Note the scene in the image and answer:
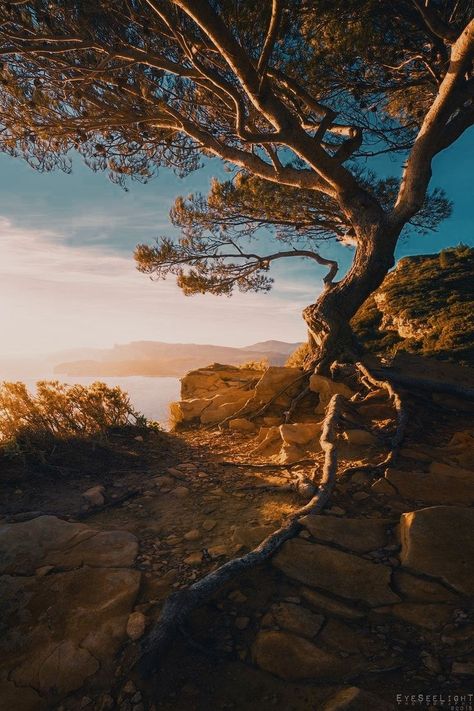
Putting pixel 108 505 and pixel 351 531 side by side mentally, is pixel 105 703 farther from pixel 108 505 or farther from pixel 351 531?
pixel 108 505

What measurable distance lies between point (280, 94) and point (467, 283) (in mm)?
9197

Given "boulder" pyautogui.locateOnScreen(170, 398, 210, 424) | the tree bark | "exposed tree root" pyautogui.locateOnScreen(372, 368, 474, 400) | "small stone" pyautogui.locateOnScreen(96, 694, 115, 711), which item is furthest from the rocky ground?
"boulder" pyautogui.locateOnScreen(170, 398, 210, 424)

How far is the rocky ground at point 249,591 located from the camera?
2133 mm

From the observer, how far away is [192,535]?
3631 mm

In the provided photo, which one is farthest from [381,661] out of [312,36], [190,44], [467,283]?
[467,283]

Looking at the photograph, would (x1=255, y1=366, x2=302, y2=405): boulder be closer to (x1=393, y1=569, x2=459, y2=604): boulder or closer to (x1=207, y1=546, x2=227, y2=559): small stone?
(x1=207, y1=546, x2=227, y2=559): small stone

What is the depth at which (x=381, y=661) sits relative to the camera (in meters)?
2.18

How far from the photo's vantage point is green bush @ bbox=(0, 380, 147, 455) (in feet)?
18.6

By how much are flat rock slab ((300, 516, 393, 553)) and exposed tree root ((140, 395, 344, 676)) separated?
0.17m

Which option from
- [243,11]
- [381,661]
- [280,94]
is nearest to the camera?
[381,661]

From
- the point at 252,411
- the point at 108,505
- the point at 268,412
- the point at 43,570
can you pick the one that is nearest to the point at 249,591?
the point at 43,570

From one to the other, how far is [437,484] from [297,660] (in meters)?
2.66

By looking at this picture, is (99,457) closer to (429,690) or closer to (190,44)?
(429,690)

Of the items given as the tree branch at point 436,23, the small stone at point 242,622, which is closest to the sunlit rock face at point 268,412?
the small stone at point 242,622
